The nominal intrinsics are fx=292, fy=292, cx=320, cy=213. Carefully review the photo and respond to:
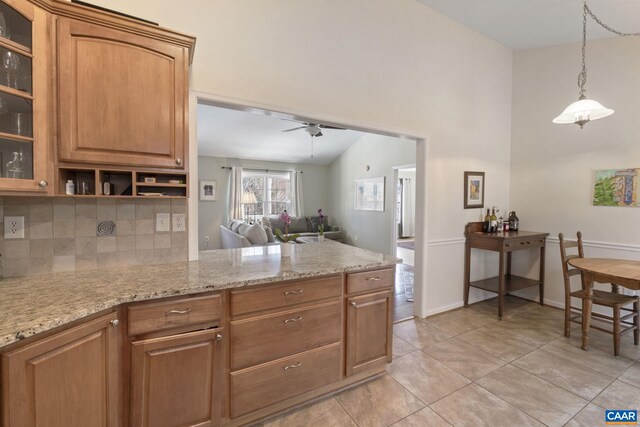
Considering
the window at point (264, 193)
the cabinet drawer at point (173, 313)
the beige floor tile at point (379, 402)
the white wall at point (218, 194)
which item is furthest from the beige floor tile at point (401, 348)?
the window at point (264, 193)

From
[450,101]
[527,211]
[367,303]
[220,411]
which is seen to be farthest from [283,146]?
[220,411]

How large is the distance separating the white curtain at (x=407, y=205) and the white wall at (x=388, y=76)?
19.1 ft

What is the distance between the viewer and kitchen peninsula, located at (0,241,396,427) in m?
1.13

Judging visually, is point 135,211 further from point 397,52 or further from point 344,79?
point 397,52

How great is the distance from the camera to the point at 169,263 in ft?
6.50

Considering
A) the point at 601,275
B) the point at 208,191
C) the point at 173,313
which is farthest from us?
the point at 208,191

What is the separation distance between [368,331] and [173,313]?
4.26 feet

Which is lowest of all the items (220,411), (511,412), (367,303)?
(511,412)

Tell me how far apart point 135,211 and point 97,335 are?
0.88 metres

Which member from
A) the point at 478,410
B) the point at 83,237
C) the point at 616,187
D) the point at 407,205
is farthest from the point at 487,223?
the point at 407,205

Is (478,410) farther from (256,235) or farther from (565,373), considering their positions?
(256,235)

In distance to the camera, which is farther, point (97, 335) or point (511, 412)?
point (511, 412)

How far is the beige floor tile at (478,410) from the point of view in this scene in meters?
1.78

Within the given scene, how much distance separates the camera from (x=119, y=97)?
1.56 metres
